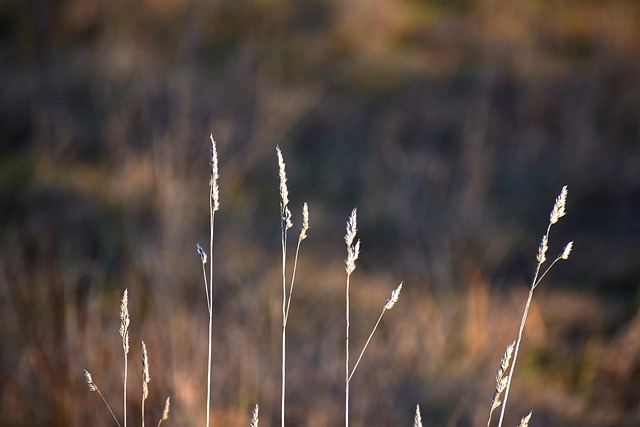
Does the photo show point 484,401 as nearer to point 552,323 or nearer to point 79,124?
point 552,323

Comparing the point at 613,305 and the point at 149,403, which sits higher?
the point at 149,403

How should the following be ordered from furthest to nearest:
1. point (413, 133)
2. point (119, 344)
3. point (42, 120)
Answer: point (413, 133), point (42, 120), point (119, 344)

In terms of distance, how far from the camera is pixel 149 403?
1.78m

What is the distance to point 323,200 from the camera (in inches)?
186

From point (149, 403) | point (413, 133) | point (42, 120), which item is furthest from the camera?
point (413, 133)

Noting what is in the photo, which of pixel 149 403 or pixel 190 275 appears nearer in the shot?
pixel 149 403

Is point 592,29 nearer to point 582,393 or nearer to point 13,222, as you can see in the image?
point 582,393

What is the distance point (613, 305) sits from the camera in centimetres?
351

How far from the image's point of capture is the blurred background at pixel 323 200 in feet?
7.38

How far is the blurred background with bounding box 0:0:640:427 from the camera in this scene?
225 centimetres

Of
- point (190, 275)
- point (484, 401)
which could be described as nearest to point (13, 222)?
point (190, 275)

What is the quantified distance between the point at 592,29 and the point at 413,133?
1900mm

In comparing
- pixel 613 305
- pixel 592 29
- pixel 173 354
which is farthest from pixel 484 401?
pixel 592 29

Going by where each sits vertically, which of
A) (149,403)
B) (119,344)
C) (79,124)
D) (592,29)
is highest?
(592,29)
